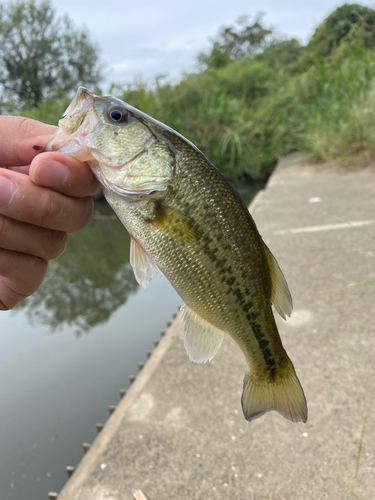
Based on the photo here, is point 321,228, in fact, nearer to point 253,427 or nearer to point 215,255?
point 253,427

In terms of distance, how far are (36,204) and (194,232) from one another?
53 cm

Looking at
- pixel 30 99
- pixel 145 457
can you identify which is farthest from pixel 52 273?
pixel 30 99

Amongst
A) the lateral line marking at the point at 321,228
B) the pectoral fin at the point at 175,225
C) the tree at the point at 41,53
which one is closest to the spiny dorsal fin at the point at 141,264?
the pectoral fin at the point at 175,225

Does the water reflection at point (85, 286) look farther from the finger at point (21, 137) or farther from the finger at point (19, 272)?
the finger at point (21, 137)

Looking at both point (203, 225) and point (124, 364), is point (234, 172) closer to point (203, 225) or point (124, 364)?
point (124, 364)

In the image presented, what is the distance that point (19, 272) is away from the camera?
1370 millimetres

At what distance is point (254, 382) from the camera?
1255 millimetres

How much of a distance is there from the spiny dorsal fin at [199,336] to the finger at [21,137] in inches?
32.1

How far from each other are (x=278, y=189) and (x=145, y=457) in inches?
242

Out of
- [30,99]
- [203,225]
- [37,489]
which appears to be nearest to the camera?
[203,225]

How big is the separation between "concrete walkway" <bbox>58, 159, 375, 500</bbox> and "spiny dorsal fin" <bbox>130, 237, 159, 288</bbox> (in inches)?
43.6

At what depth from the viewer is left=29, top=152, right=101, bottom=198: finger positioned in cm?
111

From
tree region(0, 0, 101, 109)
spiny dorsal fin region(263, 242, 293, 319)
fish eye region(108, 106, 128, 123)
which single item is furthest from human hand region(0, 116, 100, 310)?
tree region(0, 0, 101, 109)

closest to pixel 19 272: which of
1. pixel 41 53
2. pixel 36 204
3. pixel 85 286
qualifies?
pixel 36 204
